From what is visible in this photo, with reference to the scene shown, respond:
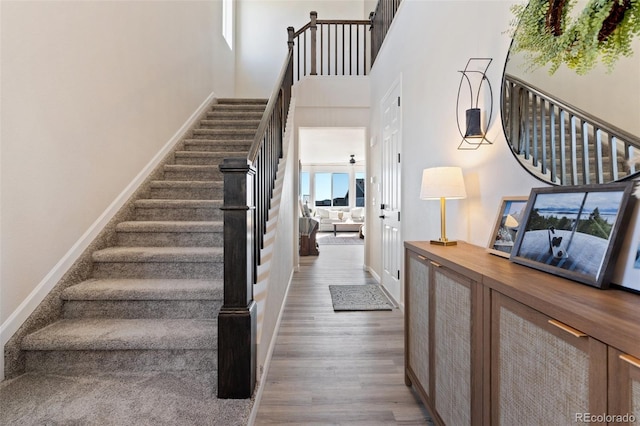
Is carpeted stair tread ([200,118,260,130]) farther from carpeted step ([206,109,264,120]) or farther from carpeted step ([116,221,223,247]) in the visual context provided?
carpeted step ([116,221,223,247])

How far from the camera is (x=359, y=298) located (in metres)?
3.62

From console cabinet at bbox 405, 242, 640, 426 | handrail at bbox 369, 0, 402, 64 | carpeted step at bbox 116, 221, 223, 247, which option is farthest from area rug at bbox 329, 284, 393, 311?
handrail at bbox 369, 0, 402, 64

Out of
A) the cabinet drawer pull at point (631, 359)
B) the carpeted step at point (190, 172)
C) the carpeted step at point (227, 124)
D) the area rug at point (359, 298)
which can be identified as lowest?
the area rug at point (359, 298)

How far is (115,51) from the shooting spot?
8.09 ft

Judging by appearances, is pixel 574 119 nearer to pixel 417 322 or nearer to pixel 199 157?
pixel 417 322

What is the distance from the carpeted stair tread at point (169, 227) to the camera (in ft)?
7.95

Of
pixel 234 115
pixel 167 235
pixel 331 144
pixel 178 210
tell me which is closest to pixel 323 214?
pixel 331 144

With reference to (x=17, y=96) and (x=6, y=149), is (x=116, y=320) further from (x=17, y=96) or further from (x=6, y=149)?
(x=17, y=96)

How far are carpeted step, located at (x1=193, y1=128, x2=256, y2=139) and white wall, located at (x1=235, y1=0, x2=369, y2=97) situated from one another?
2.82m

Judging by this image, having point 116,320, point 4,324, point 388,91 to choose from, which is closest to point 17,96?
point 4,324

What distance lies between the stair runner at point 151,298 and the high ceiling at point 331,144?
9.50 ft

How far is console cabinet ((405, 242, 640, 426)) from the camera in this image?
2.10 ft

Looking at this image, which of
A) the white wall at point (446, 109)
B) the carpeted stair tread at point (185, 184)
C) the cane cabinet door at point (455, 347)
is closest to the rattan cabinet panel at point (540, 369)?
the cane cabinet door at point (455, 347)

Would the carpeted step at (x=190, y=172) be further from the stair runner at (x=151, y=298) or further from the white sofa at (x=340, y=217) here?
the white sofa at (x=340, y=217)
